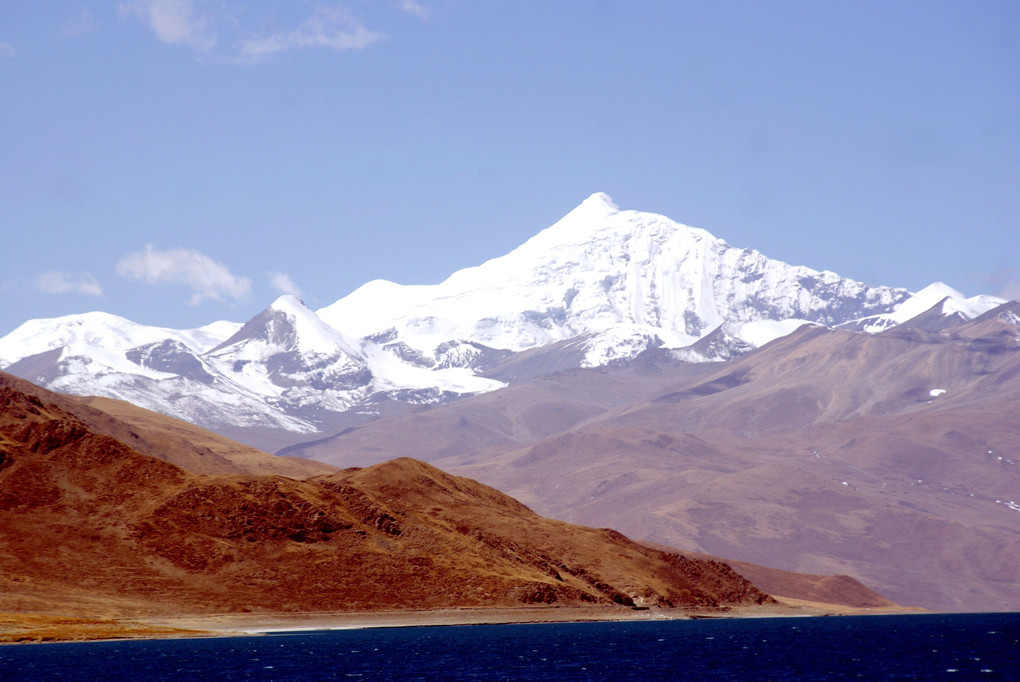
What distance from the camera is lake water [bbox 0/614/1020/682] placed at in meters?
99.7

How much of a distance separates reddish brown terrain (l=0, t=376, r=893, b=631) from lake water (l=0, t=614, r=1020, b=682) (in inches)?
372

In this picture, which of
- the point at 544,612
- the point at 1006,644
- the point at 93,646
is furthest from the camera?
the point at 544,612

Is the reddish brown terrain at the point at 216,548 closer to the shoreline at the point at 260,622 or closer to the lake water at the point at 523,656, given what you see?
the shoreline at the point at 260,622

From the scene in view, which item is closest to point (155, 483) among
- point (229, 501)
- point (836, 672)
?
point (229, 501)

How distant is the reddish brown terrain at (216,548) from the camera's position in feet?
501

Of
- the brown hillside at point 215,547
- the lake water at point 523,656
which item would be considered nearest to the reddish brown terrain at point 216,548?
the brown hillside at point 215,547

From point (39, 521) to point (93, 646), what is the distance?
41724 mm

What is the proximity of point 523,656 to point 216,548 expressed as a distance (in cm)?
5847

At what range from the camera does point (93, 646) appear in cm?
12438

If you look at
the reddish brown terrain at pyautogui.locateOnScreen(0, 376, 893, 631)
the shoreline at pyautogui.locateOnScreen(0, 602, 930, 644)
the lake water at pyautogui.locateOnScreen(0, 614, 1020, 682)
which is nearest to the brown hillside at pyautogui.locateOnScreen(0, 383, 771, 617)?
the reddish brown terrain at pyautogui.locateOnScreen(0, 376, 893, 631)

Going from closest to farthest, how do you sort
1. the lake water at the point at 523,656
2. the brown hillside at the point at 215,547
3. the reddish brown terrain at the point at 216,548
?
the lake water at the point at 523,656
the reddish brown terrain at the point at 216,548
the brown hillside at the point at 215,547

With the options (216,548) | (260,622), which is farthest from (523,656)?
(216,548)

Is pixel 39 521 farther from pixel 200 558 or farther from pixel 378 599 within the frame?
pixel 378 599

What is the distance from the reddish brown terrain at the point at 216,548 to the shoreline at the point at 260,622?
6.00ft
